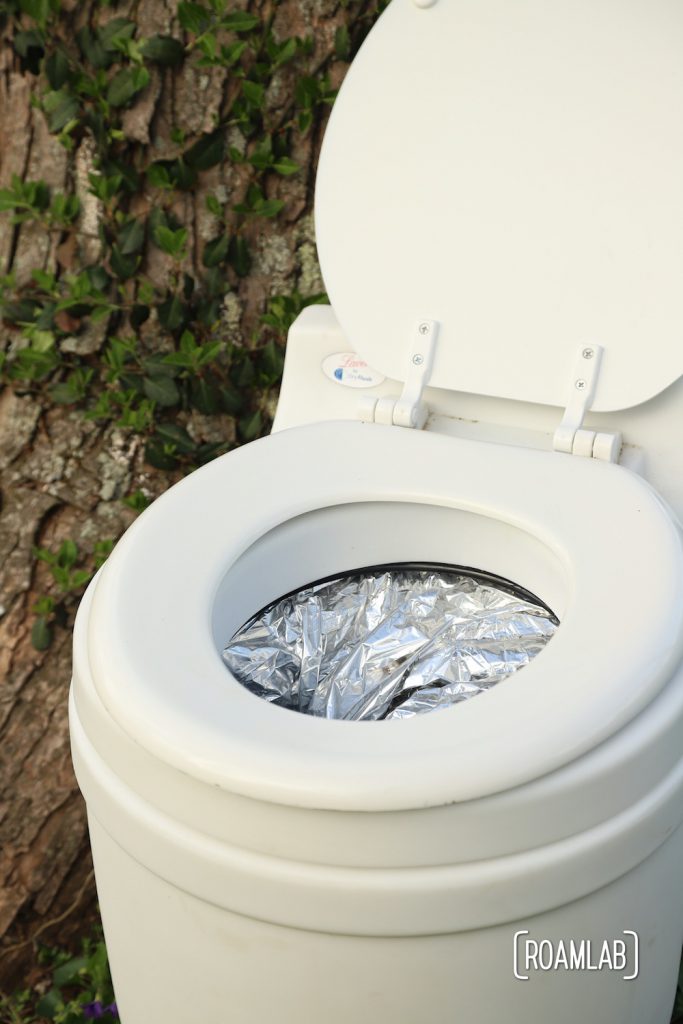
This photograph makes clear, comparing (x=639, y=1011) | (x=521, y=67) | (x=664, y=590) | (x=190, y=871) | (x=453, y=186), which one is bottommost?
(x=639, y=1011)

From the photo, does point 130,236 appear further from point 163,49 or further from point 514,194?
point 514,194

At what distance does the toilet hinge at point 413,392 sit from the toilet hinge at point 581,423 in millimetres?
138

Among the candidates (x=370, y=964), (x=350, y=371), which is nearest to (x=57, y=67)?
(x=350, y=371)

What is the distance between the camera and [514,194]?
977mm

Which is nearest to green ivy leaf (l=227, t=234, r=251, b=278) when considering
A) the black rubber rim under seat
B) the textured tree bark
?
the textured tree bark

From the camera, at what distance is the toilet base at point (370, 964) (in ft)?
2.12

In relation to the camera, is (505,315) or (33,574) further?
(33,574)

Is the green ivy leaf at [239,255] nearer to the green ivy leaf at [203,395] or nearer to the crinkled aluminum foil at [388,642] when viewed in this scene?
the green ivy leaf at [203,395]

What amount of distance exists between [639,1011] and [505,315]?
1.95 ft

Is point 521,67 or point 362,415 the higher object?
point 521,67

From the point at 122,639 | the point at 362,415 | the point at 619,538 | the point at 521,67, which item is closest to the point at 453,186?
the point at 521,67

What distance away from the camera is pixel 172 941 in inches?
27.7

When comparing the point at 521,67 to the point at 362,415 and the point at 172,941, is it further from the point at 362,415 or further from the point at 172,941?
the point at 172,941

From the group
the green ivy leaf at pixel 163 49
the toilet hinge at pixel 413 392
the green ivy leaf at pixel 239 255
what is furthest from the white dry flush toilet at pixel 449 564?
the green ivy leaf at pixel 163 49
